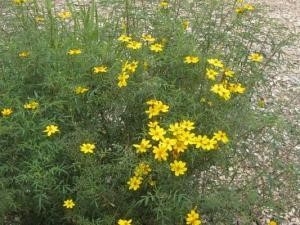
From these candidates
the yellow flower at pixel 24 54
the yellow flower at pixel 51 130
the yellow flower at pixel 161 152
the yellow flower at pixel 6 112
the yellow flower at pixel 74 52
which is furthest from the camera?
the yellow flower at pixel 24 54

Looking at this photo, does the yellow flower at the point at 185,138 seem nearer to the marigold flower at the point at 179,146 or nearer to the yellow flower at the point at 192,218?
the marigold flower at the point at 179,146

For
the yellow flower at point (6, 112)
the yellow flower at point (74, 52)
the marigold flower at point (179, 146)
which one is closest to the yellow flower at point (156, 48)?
the yellow flower at point (74, 52)

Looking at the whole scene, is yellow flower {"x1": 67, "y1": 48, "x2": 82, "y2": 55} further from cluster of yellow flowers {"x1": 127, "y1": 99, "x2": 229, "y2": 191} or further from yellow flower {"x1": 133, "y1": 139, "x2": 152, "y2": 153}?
yellow flower {"x1": 133, "y1": 139, "x2": 152, "y2": 153}

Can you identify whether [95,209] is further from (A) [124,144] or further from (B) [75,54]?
(B) [75,54]

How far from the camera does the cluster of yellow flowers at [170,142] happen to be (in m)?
2.40

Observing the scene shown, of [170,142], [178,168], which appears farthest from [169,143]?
[178,168]

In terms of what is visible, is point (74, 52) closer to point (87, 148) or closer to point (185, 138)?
point (87, 148)

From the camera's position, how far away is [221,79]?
2.91 meters

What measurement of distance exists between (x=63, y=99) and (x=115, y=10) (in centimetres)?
104

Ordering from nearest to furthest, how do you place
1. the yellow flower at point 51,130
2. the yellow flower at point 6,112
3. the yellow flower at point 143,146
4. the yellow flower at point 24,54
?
1. the yellow flower at point 143,146
2. the yellow flower at point 51,130
3. the yellow flower at point 6,112
4. the yellow flower at point 24,54

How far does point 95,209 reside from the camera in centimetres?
273

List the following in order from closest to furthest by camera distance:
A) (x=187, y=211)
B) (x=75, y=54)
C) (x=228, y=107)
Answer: (x=187, y=211) < (x=228, y=107) < (x=75, y=54)

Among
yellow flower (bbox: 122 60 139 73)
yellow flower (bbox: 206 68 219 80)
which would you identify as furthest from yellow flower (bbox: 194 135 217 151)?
yellow flower (bbox: 122 60 139 73)

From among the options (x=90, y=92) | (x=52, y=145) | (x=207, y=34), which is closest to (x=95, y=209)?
(x=52, y=145)
